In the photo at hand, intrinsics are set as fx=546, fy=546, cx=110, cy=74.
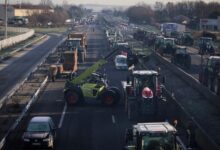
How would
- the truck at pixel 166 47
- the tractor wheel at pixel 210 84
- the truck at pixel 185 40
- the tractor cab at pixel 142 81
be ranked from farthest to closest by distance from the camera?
the truck at pixel 185 40
the truck at pixel 166 47
the tractor wheel at pixel 210 84
the tractor cab at pixel 142 81

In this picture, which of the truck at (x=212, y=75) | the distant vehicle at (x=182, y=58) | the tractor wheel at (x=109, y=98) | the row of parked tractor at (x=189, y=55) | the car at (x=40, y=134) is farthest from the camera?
the distant vehicle at (x=182, y=58)

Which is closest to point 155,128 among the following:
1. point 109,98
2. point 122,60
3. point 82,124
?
point 82,124

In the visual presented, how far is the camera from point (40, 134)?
72.0ft

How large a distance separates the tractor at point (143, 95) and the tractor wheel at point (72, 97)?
4.50 metres

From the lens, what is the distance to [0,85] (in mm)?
40844

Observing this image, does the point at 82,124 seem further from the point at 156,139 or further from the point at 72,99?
the point at 156,139

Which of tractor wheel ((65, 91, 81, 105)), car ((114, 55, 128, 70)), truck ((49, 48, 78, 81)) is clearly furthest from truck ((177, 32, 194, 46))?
tractor wheel ((65, 91, 81, 105))

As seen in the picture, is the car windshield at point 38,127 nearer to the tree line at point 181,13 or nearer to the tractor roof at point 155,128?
the tractor roof at point 155,128

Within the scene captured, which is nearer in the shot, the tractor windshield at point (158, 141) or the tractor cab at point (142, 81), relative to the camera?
the tractor windshield at point (158, 141)

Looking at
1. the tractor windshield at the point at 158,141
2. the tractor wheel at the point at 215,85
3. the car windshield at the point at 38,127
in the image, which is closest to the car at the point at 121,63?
the tractor wheel at the point at 215,85

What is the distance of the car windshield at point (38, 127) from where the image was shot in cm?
2225

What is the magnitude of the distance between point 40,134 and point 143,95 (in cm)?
637

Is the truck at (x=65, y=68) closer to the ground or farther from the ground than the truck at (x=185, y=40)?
closer to the ground

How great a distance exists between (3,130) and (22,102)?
7.45m
